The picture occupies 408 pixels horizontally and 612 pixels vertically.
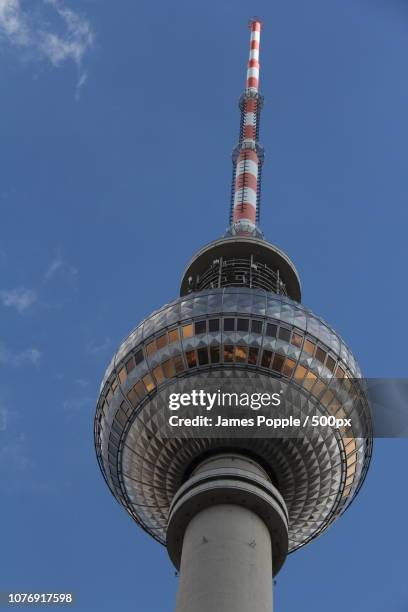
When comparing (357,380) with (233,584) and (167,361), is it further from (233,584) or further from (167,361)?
(233,584)

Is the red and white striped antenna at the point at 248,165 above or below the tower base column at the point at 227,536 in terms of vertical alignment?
above

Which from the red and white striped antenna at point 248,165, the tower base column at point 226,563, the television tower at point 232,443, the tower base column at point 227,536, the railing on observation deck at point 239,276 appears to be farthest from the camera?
the red and white striped antenna at point 248,165

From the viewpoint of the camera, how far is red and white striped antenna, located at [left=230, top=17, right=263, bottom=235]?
54.8m

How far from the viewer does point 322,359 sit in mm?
38281

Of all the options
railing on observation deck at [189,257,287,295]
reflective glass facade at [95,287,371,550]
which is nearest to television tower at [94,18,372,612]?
reflective glass facade at [95,287,371,550]

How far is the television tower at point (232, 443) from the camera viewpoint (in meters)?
34.3

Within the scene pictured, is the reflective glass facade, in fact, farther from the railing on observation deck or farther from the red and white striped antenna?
the red and white striped antenna

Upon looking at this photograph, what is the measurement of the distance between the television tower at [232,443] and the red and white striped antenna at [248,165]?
14.6m

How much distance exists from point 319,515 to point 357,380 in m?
7.08

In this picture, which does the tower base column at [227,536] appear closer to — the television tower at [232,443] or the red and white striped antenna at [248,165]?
the television tower at [232,443]

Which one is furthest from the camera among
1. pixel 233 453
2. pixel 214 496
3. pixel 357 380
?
pixel 357 380

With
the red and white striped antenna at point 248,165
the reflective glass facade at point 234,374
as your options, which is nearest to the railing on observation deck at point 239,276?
the red and white striped antenna at point 248,165

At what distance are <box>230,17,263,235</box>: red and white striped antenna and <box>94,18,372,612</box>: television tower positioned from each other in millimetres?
14590

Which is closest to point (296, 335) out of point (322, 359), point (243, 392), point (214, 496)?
point (322, 359)
